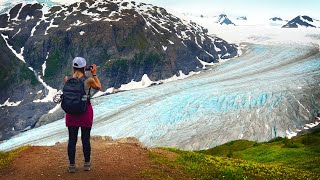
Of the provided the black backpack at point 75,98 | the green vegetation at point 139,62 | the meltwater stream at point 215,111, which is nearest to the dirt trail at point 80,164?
the black backpack at point 75,98

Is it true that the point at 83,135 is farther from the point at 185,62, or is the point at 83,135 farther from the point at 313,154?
the point at 185,62

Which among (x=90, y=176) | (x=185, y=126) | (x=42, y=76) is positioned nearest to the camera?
(x=90, y=176)

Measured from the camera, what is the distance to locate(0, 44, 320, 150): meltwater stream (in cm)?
7238

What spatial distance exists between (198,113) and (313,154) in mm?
56676

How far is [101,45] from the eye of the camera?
174 metres

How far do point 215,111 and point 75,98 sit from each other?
70.7 metres

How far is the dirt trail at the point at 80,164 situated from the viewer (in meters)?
12.4

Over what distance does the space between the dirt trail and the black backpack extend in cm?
205

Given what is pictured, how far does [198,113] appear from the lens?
82.2m

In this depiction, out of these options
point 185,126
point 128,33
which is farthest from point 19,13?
point 185,126

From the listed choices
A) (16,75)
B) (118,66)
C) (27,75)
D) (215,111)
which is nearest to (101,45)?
(118,66)

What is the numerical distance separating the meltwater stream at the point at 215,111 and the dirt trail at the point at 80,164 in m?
54.2

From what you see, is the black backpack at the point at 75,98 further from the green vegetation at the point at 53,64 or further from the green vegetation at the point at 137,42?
the green vegetation at the point at 53,64

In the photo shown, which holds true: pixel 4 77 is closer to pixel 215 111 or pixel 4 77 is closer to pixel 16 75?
pixel 16 75
